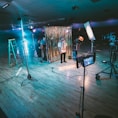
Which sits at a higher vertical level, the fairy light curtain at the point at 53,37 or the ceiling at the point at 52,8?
the ceiling at the point at 52,8

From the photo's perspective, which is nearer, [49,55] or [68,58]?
[49,55]

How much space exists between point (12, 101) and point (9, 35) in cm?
1580

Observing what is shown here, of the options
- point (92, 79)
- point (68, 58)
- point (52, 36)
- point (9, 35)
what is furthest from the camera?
point (9, 35)

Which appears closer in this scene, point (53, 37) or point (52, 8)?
point (53, 37)

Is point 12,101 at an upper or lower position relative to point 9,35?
lower

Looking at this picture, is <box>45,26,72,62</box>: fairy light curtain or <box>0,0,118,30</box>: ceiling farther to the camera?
<box>45,26,72,62</box>: fairy light curtain

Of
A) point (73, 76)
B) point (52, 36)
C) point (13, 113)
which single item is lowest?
point (13, 113)

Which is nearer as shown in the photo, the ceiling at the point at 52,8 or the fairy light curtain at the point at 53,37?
the ceiling at the point at 52,8

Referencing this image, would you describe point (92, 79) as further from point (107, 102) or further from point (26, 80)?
point (26, 80)

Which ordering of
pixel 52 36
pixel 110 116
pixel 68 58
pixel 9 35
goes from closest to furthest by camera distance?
pixel 110 116
pixel 52 36
pixel 68 58
pixel 9 35

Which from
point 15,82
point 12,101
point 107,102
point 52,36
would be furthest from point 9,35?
point 107,102

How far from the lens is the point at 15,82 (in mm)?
4793

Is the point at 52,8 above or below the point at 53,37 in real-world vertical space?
above

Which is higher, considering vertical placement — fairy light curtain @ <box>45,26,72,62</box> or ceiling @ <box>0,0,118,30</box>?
ceiling @ <box>0,0,118,30</box>
